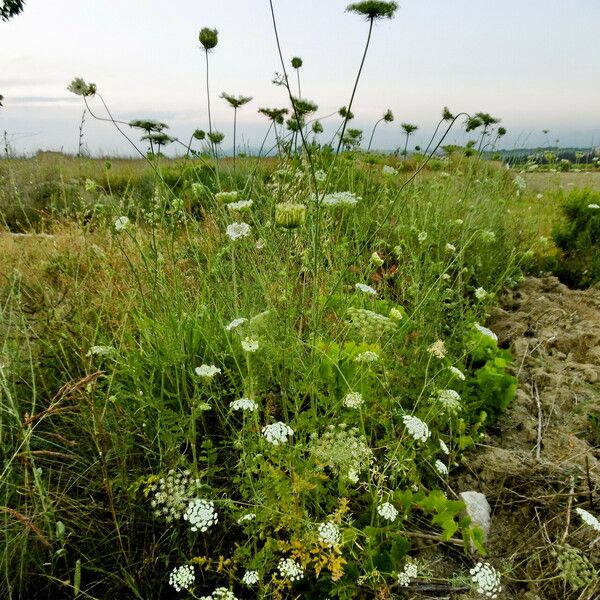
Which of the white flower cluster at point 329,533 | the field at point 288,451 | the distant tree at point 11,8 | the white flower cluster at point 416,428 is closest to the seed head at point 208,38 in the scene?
the field at point 288,451

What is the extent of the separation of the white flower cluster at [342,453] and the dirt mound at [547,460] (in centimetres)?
60

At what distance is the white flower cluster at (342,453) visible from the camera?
1.58 m

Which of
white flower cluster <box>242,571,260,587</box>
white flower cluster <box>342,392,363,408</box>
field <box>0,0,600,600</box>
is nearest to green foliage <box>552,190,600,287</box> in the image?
field <box>0,0,600,600</box>

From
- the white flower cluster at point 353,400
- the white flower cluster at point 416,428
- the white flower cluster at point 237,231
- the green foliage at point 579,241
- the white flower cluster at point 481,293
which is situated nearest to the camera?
the white flower cluster at point 416,428

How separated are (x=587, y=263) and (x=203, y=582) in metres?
4.40

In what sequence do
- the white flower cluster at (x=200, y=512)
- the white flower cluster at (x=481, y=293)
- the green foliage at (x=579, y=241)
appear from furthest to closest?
the green foliage at (x=579, y=241), the white flower cluster at (x=481, y=293), the white flower cluster at (x=200, y=512)

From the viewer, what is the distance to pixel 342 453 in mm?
1576

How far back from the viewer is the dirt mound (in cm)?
178

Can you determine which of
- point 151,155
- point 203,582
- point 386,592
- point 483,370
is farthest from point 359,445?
point 151,155

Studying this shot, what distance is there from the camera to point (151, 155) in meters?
2.19

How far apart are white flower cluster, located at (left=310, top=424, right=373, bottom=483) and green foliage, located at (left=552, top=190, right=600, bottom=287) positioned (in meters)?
3.81

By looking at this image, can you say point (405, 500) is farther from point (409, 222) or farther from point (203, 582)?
point (409, 222)

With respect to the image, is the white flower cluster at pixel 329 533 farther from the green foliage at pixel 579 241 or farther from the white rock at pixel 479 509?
the green foliage at pixel 579 241

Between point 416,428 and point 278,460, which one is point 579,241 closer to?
point 416,428
